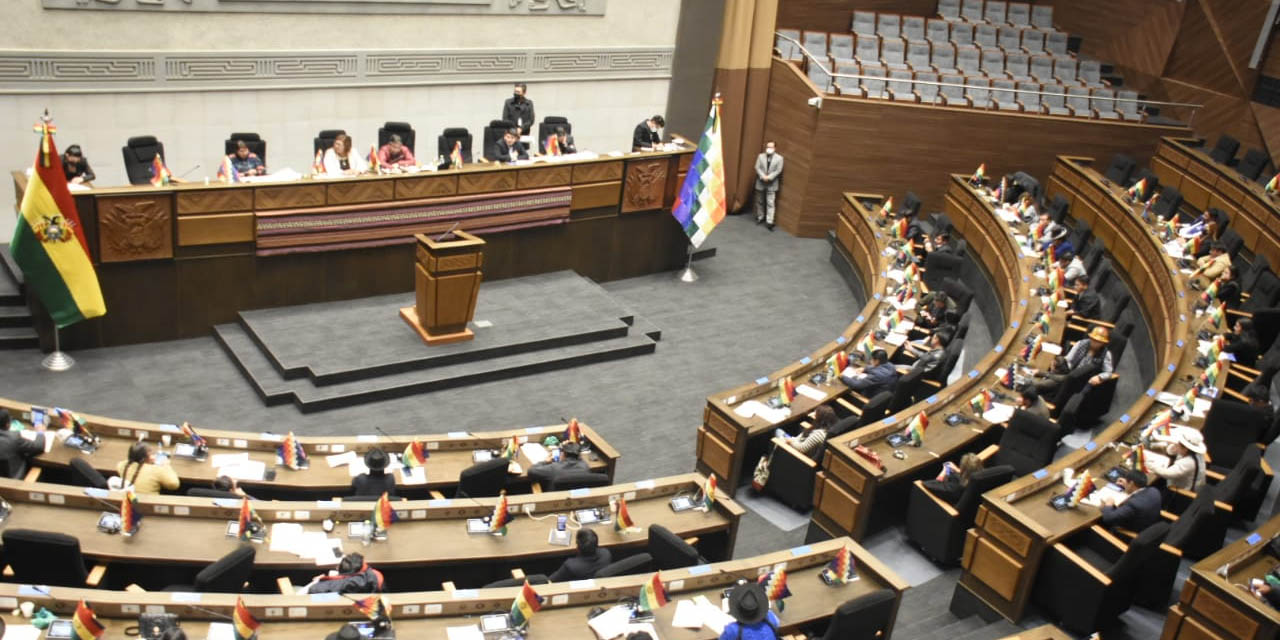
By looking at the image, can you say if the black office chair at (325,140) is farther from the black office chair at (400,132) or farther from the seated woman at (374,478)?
the seated woman at (374,478)

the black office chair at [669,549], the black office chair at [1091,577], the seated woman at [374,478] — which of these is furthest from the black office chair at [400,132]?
the black office chair at [1091,577]

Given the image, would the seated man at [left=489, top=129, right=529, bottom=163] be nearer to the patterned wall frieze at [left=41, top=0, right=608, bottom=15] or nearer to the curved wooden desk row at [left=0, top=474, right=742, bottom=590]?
the patterned wall frieze at [left=41, top=0, right=608, bottom=15]

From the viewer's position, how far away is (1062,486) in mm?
7770

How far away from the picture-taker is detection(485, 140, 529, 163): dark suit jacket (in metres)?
12.0

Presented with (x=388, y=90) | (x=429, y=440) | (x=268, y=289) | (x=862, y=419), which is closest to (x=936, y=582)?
(x=862, y=419)

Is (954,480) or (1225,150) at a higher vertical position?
(1225,150)

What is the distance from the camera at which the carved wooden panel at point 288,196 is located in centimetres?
1032

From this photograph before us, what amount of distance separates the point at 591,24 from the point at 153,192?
22.6ft

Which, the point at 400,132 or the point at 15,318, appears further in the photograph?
the point at 400,132

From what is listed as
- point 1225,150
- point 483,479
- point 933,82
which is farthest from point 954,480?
point 1225,150

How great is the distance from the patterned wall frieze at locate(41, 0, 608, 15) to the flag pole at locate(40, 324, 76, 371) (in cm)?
337

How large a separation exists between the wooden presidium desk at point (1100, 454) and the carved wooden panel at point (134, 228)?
23.8ft

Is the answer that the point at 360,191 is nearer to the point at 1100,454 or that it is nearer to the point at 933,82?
the point at 1100,454

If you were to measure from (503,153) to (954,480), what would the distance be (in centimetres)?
633
